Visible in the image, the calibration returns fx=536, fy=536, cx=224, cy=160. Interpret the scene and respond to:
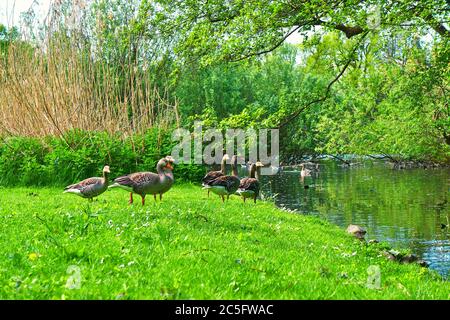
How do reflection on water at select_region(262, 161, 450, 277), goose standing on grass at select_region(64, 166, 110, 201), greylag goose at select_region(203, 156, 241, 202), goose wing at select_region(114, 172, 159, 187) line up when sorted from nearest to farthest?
1. goose wing at select_region(114, 172, 159, 187)
2. goose standing on grass at select_region(64, 166, 110, 201)
3. greylag goose at select_region(203, 156, 241, 202)
4. reflection on water at select_region(262, 161, 450, 277)

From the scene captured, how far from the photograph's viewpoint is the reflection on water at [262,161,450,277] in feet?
53.4

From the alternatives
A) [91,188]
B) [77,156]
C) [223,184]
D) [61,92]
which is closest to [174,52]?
[61,92]

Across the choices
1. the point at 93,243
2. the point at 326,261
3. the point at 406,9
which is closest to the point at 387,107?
the point at 406,9

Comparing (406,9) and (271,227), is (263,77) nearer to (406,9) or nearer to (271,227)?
(406,9)

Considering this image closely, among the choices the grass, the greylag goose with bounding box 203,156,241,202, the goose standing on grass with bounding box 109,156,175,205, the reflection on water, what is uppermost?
the goose standing on grass with bounding box 109,156,175,205

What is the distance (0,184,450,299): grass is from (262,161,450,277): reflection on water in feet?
17.3

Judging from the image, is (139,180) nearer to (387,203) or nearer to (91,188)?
(91,188)

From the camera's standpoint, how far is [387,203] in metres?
24.3

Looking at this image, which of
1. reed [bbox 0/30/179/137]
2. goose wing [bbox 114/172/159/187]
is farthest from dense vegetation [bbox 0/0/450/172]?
goose wing [bbox 114/172/159/187]

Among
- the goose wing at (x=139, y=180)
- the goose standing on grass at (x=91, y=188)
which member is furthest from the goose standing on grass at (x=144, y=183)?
the goose standing on grass at (x=91, y=188)

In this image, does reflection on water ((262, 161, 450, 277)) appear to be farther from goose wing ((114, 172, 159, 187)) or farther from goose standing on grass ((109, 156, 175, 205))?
goose wing ((114, 172, 159, 187))

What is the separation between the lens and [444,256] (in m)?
14.1

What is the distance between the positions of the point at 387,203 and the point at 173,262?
1969 centimetres

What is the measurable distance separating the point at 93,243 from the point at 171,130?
51.9ft
